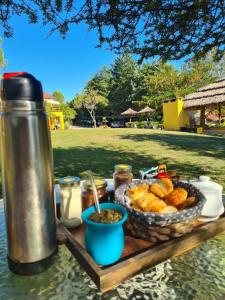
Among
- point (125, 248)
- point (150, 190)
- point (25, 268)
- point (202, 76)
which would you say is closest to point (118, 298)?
point (125, 248)

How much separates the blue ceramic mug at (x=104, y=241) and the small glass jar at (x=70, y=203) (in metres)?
0.27

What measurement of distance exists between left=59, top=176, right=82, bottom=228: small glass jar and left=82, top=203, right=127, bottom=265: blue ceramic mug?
27 centimetres

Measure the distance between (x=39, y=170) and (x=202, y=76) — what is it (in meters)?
28.5

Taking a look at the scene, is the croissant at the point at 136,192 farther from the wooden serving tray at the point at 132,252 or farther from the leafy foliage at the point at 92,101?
the leafy foliage at the point at 92,101

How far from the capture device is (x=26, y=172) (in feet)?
2.38

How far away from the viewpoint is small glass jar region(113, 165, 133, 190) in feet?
4.13

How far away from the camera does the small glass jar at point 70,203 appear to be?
104 cm

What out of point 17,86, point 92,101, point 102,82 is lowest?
point 17,86

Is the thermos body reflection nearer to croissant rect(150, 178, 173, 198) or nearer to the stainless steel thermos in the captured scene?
the stainless steel thermos

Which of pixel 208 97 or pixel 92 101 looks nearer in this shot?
pixel 208 97

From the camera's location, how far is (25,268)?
2.57 ft

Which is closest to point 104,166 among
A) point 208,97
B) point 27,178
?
point 27,178

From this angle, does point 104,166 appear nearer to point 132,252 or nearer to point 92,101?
point 132,252

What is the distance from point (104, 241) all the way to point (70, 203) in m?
0.35
